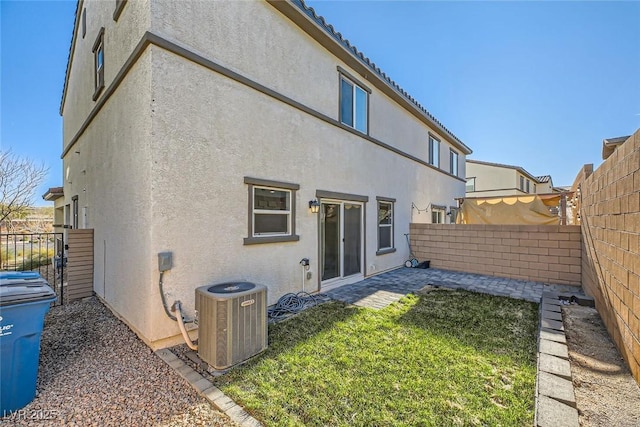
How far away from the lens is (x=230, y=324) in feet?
11.6

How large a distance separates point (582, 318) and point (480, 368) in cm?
332

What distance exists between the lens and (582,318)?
5059mm

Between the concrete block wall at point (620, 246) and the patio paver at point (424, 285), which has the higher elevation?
the concrete block wall at point (620, 246)

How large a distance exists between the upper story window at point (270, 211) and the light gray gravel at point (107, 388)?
94.9 inches

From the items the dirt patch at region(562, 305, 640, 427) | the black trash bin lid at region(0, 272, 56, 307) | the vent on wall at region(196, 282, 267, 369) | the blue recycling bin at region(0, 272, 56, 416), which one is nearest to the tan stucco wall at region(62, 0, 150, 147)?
the black trash bin lid at region(0, 272, 56, 307)

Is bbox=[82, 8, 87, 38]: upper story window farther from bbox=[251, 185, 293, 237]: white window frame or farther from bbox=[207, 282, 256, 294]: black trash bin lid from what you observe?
bbox=[207, 282, 256, 294]: black trash bin lid

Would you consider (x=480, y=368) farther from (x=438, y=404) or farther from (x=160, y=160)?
(x=160, y=160)

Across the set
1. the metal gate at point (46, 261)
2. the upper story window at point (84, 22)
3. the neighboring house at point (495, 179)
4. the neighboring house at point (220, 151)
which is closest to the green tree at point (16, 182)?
the metal gate at point (46, 261)

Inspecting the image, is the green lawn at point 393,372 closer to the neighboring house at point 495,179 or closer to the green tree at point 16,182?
the green tree at point 16,182

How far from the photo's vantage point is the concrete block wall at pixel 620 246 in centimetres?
305

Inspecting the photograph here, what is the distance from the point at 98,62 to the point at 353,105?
22.2 ft

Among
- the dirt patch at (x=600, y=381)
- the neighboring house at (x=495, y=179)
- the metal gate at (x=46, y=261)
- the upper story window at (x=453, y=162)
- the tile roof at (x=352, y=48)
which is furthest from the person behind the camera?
the neighboring house at (x=495, y=179)

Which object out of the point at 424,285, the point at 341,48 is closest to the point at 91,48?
the point at 341,48

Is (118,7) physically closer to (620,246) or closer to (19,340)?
(19,340)
